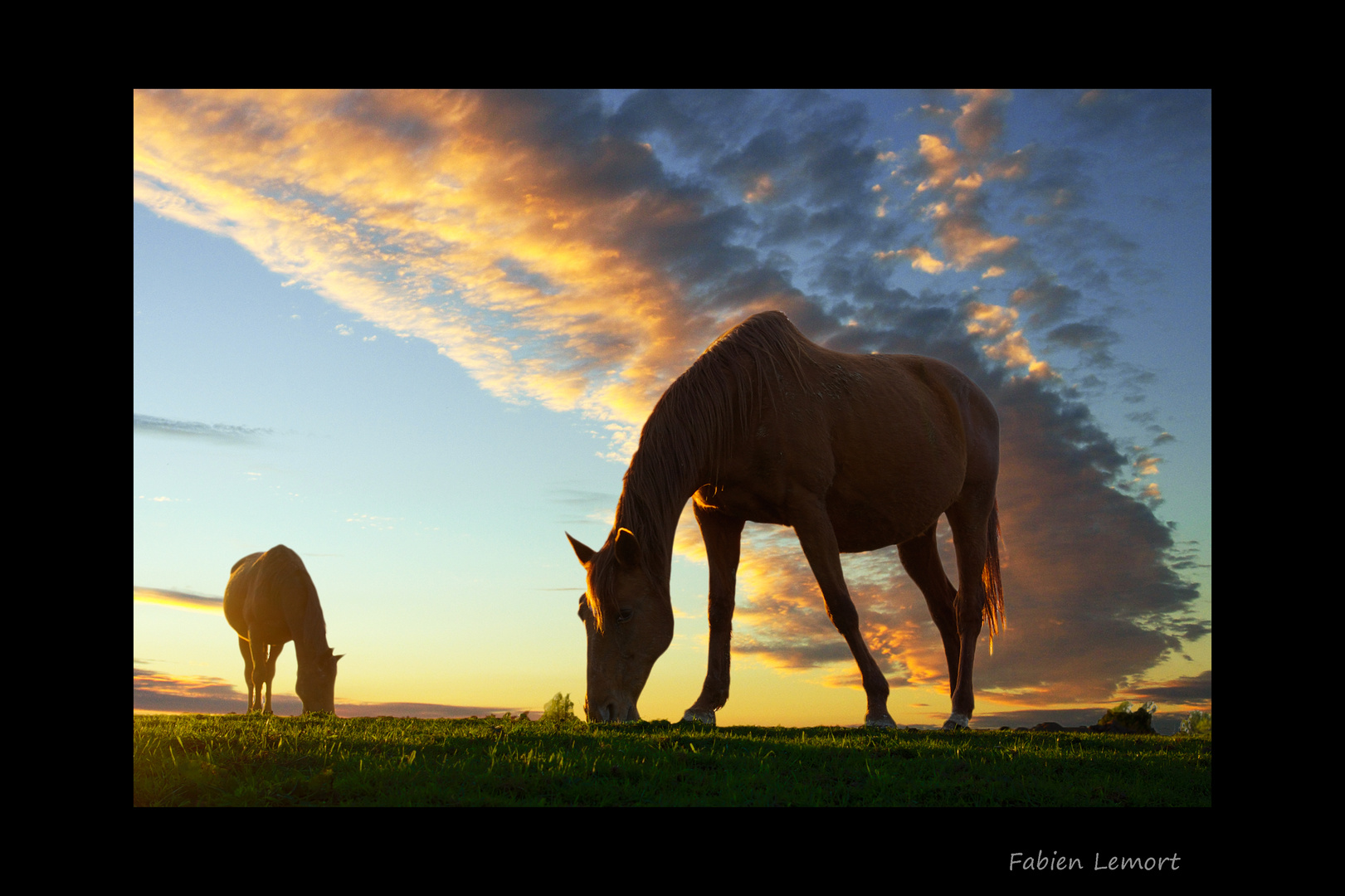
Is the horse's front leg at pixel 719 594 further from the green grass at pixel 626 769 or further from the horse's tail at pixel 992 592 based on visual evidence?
the horse's tail at pixel 992 592

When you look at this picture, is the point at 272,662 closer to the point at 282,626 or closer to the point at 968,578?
the point at 282,626

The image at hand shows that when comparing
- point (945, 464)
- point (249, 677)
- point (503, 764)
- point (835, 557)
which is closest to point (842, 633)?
point (835, 557)

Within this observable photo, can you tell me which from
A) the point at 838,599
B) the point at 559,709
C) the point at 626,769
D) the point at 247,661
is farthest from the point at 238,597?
the point at 626,769

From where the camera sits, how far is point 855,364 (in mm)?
9227

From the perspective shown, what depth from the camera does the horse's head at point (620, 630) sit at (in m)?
6.89

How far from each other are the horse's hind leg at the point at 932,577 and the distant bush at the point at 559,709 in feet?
14.8

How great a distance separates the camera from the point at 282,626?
54.0ft

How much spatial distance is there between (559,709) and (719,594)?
1.96 metres

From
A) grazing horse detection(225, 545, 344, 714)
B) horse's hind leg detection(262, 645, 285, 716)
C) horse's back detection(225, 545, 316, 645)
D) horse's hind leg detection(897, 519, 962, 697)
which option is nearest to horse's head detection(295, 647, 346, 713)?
grazing horse detection(225, 545, 344, 714)

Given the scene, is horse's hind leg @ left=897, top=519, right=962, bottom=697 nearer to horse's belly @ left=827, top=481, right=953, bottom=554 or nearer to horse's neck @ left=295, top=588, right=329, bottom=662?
horse's belly @ left=827, top=481, right=953, bottom=554

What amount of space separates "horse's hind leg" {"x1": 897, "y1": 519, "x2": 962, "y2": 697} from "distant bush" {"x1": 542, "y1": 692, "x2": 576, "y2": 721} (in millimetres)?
4498

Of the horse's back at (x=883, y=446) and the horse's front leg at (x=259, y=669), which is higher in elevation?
the horse's back at (x=883, y=446)

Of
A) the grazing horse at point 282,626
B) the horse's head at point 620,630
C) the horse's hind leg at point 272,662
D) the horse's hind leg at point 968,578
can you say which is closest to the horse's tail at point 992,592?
the horse's hind leg at point 968,578
